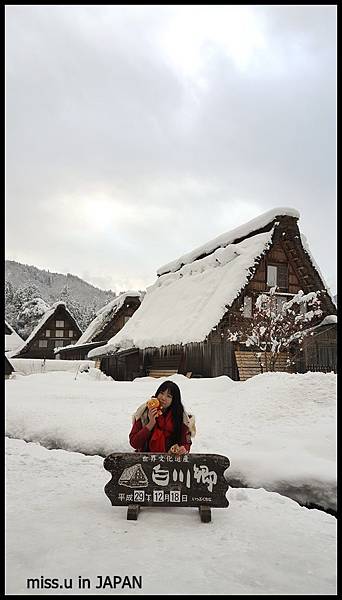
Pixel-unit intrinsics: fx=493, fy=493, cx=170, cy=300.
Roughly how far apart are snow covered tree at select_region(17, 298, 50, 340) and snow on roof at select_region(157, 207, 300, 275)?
2880cm

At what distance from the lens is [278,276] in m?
20.9

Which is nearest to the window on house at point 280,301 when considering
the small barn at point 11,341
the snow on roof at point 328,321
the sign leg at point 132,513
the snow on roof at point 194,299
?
the snow on roof at point 328,321

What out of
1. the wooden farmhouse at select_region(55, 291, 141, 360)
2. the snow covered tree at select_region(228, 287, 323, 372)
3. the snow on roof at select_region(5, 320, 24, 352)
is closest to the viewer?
the snow covered tree at select_region(228, 287, 323, 372)

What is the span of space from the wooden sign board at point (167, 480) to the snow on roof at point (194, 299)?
11563mm

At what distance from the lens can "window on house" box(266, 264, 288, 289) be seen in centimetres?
2070

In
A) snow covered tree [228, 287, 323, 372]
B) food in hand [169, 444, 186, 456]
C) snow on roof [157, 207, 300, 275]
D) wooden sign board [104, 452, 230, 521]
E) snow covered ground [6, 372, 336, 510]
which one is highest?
snow on roof [157, 207, 300, 275]

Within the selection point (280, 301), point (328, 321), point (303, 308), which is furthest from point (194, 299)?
point (328, 321)

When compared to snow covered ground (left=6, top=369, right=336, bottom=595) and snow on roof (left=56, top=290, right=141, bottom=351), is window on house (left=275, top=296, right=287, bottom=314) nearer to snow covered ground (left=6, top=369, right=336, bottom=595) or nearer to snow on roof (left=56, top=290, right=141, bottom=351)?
snow covered ground (left=6, top=369, right=336, bottom=595)

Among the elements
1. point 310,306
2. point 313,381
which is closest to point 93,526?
point 313,381

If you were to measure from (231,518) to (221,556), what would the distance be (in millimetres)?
1175

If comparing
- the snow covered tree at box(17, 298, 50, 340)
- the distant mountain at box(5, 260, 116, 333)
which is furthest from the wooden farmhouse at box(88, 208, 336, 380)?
the distant mountain at box(5, 260, 116, 333)

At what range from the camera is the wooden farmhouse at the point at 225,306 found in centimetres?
1800

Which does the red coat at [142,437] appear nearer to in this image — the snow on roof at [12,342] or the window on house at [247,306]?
the window on house at [247,306]

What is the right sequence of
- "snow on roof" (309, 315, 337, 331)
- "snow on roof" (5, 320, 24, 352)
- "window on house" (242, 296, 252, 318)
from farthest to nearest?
1. "snow on roof" (5, 320, 24, 352)
2. "snow on roof" (309, 315, 337, 331)
3. "window on house" (242, 296, 252, 318)
